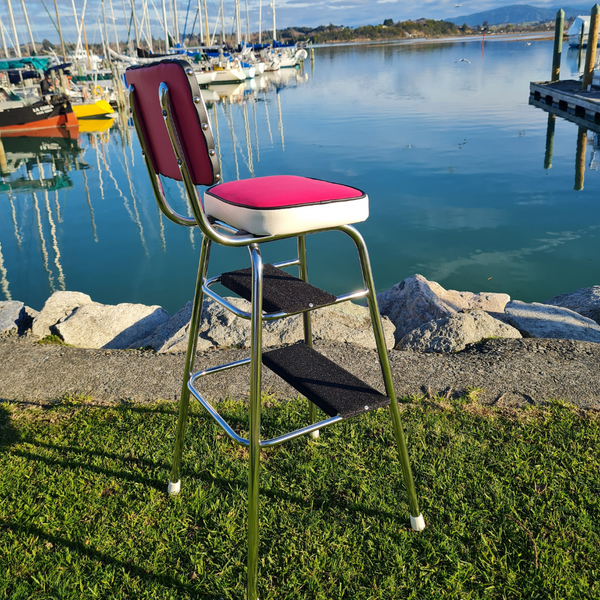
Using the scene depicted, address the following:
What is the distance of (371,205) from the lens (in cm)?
1071

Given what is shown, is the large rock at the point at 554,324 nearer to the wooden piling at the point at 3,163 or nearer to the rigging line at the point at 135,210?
the rigging line at the point at 135,210

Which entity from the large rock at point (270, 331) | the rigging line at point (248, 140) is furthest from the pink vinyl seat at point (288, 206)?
the rigging line at point (248, 140)

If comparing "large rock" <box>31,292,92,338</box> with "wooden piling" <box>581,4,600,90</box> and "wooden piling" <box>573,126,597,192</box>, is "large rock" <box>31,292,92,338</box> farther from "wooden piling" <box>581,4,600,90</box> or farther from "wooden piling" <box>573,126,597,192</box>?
"wooden piling" <box>581,4,600,90</box>

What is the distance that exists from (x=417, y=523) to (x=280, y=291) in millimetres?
1137

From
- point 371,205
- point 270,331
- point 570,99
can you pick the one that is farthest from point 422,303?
point 570,99

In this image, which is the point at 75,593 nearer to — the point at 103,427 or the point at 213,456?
the point at 213,456

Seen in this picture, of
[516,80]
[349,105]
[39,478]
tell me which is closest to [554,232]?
[39,478]

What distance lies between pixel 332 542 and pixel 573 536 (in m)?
0.98

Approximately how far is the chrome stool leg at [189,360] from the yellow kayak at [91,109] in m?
27.6

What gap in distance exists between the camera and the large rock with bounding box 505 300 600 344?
4.46 m

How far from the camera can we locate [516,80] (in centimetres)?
3131

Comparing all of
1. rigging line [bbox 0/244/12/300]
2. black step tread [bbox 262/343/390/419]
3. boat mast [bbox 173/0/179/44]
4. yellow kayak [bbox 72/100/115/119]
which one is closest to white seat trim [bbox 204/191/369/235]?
black step tread [bbox 262/343/390/419]

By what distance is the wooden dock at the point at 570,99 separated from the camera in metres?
16.5

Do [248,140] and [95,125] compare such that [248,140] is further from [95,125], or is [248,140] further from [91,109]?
[91,109]
